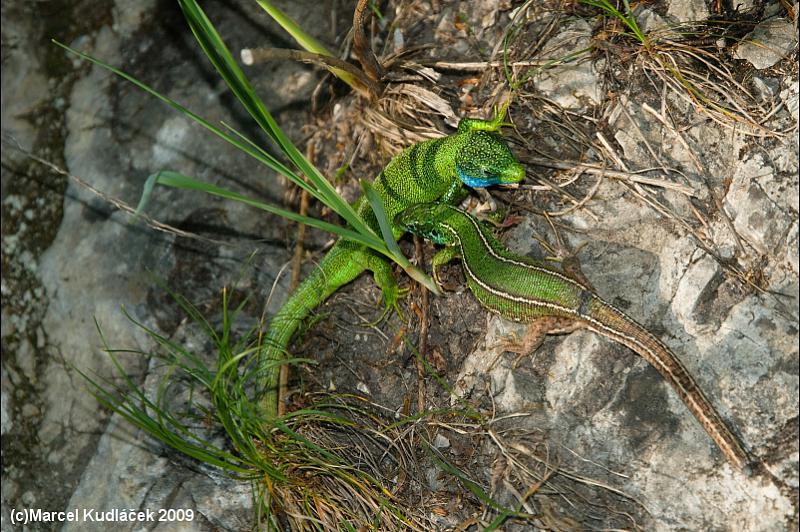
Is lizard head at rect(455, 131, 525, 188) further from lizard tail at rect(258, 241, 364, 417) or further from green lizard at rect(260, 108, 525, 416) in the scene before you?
lizard tail at rect(258, 241, 364, 417)

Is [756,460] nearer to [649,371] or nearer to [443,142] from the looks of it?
[649,371]

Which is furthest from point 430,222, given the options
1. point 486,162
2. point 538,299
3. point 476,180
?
point 538,299

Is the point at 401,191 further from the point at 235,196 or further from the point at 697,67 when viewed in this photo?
the point at 697,67

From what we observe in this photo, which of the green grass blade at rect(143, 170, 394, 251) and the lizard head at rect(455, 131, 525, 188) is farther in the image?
the lizard head at rect(455, 131, 525, 188)

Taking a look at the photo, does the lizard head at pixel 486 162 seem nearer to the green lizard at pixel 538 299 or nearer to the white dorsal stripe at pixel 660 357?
the green lizard at pixel 538 299

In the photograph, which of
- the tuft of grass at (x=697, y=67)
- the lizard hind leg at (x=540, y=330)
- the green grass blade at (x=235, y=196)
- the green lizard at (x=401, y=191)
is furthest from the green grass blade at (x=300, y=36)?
the lizard hind leg at (x=540, y=330)

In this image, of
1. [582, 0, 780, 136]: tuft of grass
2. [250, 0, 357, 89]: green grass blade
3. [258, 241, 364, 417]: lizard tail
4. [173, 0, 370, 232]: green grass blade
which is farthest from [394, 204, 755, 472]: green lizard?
[582, 0, 780, 136]: tuft of grass
